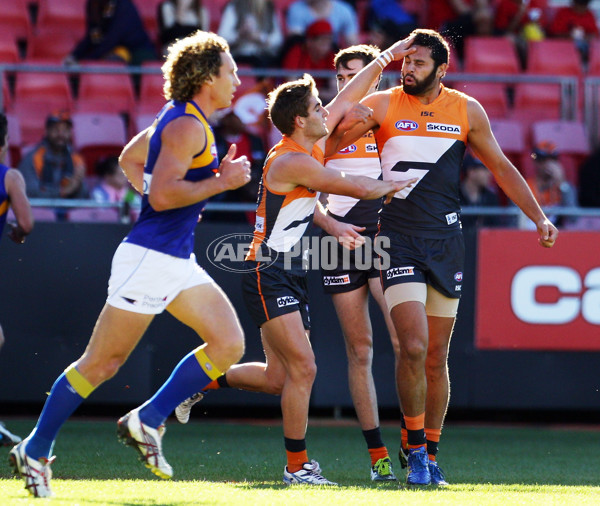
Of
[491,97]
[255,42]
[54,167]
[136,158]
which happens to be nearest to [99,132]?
[54,167]

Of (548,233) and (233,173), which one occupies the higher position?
(233,173)

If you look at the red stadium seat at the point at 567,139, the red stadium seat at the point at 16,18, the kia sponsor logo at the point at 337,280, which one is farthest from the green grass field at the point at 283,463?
the red stadium seat at the point at 16,18

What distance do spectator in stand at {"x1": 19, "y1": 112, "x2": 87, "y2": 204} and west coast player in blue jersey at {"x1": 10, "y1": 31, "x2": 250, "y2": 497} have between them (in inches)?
172

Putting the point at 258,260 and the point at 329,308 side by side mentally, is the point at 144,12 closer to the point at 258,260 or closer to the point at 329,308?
the point at 329,308

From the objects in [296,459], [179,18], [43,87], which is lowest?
[296,459]

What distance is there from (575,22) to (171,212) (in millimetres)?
9881

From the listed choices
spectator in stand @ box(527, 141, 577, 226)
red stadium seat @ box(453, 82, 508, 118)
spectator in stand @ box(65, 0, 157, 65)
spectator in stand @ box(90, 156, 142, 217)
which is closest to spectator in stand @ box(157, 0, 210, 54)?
spectator in stand @ box(65, 0, 157, 65)

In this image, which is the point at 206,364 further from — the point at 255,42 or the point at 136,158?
the point at 255,42

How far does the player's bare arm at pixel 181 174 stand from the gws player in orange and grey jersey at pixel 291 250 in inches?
33.8

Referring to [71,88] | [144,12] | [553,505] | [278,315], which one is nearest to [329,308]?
[278,315]

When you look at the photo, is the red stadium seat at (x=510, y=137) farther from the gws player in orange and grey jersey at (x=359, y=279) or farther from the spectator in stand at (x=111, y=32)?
the gws player in orange and grey jersey at (x=359, y=279)

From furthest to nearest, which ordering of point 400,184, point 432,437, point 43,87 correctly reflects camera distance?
point 43,87
point 432,437
point 400,184

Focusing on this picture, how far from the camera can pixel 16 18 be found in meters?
12.7

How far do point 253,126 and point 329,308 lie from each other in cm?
263
